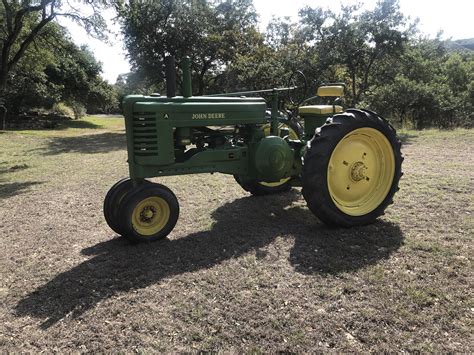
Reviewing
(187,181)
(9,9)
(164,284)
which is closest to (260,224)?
(164,284)

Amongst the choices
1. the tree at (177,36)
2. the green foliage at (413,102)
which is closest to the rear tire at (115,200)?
the green foliage at (413,102)

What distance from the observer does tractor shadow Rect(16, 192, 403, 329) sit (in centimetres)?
338

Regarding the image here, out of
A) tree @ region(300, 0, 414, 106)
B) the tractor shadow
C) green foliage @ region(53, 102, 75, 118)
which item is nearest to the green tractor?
the tractor shadow

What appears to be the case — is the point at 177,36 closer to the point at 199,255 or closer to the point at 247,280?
the point at 199,255

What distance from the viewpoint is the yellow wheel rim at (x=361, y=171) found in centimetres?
475

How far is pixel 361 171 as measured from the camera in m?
4.84

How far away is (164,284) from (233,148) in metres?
2.11

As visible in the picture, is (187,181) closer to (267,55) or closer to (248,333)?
(248,333)

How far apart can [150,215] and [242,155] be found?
1.42 m

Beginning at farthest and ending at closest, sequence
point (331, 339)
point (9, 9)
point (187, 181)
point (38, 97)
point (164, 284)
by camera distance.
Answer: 1. point (38, 97)
2. point (9, 9)
3. point (187, 181)
4. point (164, 284)
5. point (331, 339)

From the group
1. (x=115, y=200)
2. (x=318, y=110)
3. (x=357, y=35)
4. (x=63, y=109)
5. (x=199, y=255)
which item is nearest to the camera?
(x=199, y=255)

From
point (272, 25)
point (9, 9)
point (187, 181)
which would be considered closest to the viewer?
point (187, 181)

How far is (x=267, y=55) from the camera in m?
20.7

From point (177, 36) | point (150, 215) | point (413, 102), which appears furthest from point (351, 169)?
point (177, 36)
